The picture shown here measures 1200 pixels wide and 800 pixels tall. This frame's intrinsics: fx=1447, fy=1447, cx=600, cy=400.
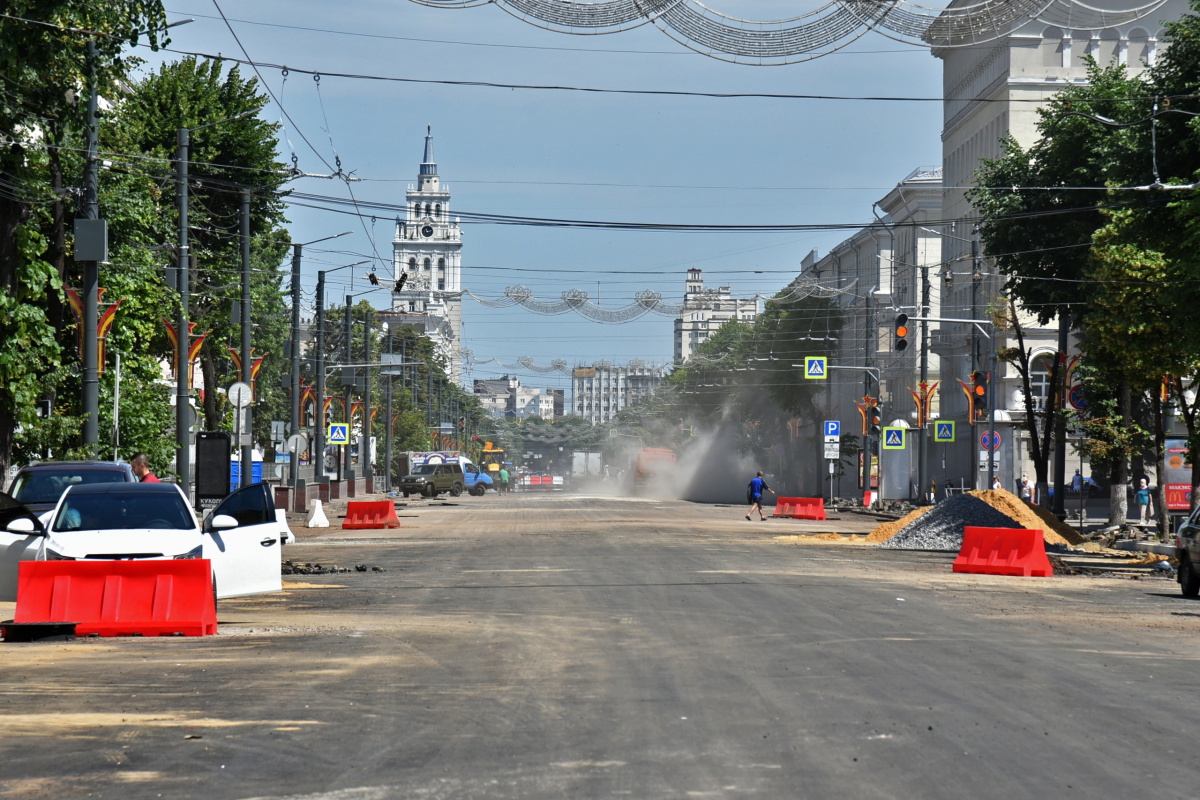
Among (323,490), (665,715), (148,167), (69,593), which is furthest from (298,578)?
(323,490)

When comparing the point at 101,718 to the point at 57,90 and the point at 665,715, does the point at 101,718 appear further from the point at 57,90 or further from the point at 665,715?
the point at 57,90

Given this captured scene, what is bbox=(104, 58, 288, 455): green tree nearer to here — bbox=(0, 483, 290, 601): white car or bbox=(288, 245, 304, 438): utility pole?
bbox=(288, 245, 304, 438): utility pole

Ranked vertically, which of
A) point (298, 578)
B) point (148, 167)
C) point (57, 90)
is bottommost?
point (298, 578)

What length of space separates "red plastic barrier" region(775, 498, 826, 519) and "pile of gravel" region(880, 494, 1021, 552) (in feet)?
57.7

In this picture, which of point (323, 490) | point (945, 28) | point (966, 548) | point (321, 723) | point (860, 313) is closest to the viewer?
point (321, 723)

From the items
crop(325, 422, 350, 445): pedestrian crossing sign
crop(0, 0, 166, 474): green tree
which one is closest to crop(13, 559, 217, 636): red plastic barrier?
crop(0, 0, 166, 474): green tree

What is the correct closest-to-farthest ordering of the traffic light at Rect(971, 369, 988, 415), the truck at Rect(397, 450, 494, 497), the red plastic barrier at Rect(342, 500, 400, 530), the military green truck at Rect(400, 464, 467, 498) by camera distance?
the red plastic barrier at Rect(342, 500, 400, 530) → the traffic light at Rect(971, 369, 988, 415) → the military green truck at Rect(400, 464, 467, 498) → the truck at Rect(397, 450, 494, 497)

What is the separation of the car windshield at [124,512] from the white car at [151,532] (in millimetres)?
10

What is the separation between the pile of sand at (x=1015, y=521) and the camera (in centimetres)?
3319

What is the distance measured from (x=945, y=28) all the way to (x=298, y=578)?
12.1 m

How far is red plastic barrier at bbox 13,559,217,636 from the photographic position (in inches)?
536

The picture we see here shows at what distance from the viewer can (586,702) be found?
31.6 feet

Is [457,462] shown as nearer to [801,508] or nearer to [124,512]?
[801,508]

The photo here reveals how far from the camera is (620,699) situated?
973cm
